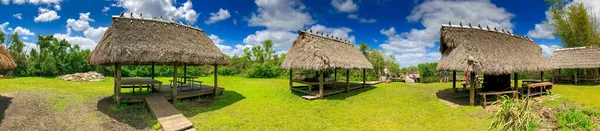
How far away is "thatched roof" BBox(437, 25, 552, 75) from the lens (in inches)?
361

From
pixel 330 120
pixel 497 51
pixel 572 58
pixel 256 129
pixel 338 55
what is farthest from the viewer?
pixel 572 58

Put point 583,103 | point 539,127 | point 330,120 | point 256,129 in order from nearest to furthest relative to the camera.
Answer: point 539,127 < point 256,129 < point 330,120 < point 583,103

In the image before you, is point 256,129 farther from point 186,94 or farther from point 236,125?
point 186,94

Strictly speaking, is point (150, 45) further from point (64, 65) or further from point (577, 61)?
point (577, 61)

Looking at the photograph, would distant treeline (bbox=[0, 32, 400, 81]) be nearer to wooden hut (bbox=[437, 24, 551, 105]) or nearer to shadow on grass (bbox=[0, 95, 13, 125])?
wooden hut (bbox=[437, 24, 551, 105])

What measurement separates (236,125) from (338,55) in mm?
6929

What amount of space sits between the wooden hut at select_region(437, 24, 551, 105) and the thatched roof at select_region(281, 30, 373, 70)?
3.88 metres

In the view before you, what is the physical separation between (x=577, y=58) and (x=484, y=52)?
12151 mm

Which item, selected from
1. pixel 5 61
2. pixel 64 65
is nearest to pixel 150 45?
pixel 5 61

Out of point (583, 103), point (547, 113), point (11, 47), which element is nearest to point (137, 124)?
point (547, 113)

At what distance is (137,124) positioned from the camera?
21.5ft

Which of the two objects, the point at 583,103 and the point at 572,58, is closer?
the point at 583,103

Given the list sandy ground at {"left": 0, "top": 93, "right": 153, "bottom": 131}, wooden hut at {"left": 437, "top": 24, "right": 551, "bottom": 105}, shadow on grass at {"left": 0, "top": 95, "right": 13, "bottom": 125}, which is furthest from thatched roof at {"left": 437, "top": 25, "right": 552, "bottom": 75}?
shadow on grass at {"left": 0, "top": 95, "right": 13, "bottom": 125}

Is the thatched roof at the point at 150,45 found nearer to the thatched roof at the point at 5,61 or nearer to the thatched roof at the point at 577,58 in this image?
the thatched roof at the point at 5,61
